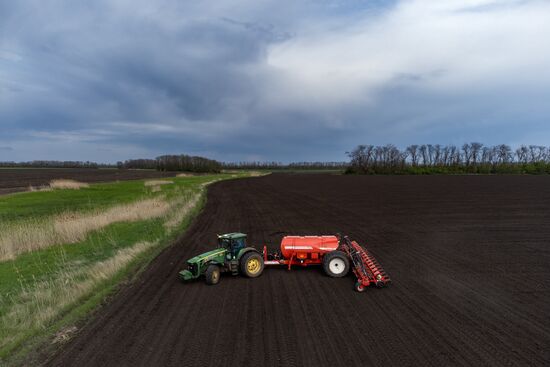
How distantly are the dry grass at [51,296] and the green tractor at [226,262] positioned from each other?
2973mm

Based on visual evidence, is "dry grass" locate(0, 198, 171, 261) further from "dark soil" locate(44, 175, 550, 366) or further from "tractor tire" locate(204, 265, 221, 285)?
"tractor tire" locate(204, 265, 221, 285)

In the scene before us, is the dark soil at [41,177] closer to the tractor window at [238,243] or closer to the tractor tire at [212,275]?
the tractor window at [238,243]

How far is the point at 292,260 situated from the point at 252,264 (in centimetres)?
150

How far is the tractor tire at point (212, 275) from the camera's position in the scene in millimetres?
9703

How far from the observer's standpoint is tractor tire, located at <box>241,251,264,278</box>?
33.7 ft

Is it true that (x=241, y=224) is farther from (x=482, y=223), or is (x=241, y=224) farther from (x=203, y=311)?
(x=482, y=223)

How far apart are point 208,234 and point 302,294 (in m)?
10.00

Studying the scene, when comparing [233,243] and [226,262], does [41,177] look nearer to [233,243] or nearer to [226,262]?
[233,243]

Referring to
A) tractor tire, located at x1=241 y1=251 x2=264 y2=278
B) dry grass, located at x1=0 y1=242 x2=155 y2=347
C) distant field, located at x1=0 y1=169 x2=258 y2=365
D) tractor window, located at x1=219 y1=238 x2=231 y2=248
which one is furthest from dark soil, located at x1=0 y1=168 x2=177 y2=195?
tractor tire, located at x1=241 y1=251 x2=264 y2=278

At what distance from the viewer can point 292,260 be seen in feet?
36.4

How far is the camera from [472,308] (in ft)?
25.8

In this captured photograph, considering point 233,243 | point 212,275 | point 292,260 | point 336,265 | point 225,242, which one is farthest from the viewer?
point 292,260

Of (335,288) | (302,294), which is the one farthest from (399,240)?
(302,294)

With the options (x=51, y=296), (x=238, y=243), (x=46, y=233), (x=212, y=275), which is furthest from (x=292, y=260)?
(x=46, y=233)
